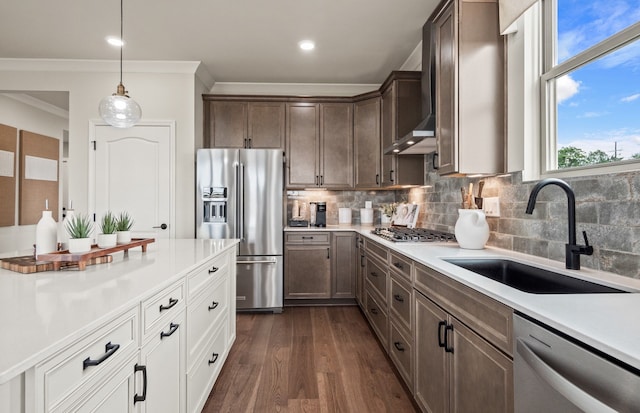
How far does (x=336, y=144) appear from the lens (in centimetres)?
429

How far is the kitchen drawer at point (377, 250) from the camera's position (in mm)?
2621

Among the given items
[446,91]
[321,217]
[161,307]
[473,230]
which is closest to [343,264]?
[321,217]

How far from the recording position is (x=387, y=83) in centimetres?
368

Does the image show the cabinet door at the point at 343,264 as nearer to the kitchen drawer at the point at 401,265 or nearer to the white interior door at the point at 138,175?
the kitchen drawer at the point at 401,265

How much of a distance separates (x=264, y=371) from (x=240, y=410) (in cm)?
47

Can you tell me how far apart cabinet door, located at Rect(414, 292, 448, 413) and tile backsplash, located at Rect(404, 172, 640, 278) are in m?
0.70

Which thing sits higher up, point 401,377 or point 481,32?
point 481,32

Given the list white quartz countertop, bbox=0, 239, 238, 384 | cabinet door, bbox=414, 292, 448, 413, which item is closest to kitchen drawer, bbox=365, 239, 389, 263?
cabinet door, bbox=414, 292, 448, 413

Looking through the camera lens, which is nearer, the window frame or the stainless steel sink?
the stainless steel sink

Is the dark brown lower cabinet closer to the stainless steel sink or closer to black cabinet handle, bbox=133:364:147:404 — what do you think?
the stainless steel sink

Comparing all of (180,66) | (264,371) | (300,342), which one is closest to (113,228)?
(264,371)

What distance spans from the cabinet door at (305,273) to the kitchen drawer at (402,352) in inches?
62.8

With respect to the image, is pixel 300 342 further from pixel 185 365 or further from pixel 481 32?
pixel 481 32

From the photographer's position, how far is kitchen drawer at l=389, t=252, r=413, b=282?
205cm
